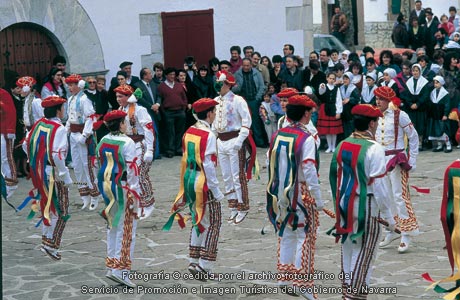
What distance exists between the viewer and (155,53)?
20031mm

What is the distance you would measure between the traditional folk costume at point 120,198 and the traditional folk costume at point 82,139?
384 cm

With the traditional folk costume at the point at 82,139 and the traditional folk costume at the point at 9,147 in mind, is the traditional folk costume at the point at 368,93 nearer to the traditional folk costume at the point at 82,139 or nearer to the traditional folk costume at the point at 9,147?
the traditional folk costume at the point at 82,139

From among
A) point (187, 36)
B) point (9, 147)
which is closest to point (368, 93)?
point (187, 36)

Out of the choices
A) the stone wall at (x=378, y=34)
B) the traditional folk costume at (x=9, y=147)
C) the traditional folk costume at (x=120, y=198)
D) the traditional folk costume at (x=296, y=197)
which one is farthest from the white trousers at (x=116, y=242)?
the stone wall at (x=378, y=34)

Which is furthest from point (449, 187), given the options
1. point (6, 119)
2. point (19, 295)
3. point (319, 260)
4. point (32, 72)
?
point (32, 72)

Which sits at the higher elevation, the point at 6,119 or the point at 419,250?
the point at 6,119

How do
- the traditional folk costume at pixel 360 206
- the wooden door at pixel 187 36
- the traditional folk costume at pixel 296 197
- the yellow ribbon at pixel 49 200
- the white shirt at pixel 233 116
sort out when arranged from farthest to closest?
the wooden door at pixel 187 36, the white shirt at pixel 233 116, the yellow ribbon at pixel 49 200, the traditional folk costume at pixel 296 197, the traditional folk costume at pixel 360 206

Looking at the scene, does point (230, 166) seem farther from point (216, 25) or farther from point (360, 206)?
point (216, 25)

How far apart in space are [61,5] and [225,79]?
667 centimetres

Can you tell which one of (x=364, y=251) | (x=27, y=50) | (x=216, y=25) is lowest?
(x=364, y=251)

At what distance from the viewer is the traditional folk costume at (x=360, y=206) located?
888 cm

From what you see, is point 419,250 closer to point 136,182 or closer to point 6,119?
point 136,182

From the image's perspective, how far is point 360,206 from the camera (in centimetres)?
893

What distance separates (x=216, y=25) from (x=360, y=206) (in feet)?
40.7
